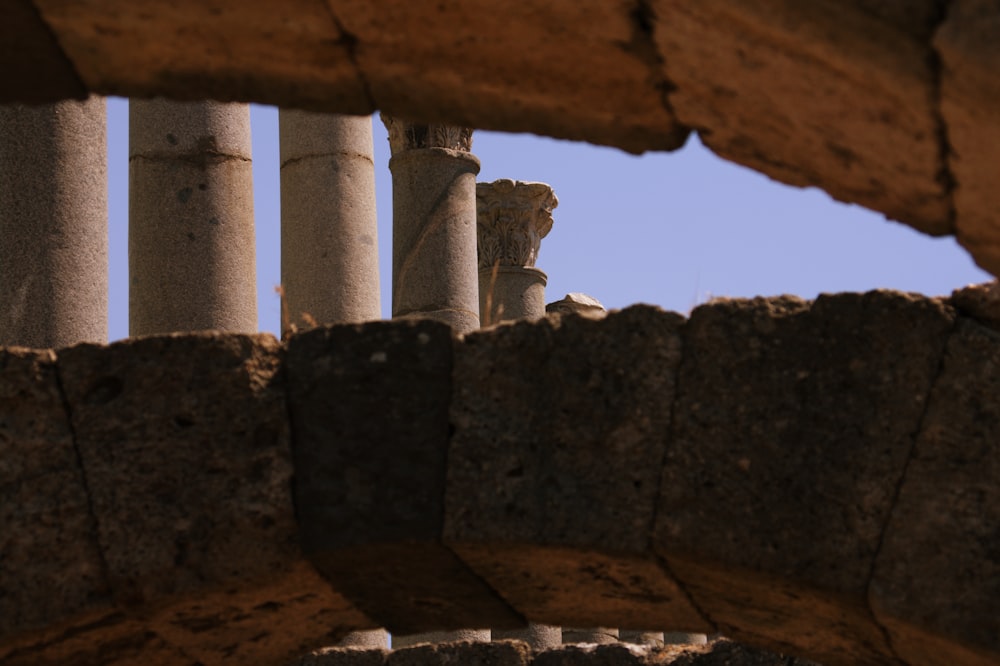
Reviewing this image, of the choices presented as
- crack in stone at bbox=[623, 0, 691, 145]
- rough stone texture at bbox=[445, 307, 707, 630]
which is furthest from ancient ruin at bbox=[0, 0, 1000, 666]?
crack in stone at bbox=[623, 0, 691, 145]

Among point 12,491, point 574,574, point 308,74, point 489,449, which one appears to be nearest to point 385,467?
point 489,449

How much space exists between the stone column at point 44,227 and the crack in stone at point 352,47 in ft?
14.8

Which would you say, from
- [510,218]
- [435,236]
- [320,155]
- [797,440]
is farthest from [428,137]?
[797,440]

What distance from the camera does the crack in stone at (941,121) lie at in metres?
3.36

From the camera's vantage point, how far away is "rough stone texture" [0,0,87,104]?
167 inches

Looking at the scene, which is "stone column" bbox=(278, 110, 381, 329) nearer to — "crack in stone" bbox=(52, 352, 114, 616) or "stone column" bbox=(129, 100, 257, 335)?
"stone column" bbox=(129, 100, 257, 335)

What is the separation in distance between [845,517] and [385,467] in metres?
1.60

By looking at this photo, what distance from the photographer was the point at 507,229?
16.5 meters

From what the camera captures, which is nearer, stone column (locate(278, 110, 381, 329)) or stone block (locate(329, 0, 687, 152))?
stone block (locate(329, 0, 687, 152))

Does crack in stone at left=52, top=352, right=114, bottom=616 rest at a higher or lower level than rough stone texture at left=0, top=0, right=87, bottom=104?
lower

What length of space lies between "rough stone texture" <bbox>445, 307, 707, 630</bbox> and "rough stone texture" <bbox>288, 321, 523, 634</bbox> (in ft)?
0.30

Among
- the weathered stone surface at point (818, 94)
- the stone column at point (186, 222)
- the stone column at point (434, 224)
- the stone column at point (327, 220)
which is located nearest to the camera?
the weathered stone surface at point (818, 94)

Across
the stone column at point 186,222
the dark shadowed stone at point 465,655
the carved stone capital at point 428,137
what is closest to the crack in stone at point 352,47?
the dark shadowed stone at point 465,655

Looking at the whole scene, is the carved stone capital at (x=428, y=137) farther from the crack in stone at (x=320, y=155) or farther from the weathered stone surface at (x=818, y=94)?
the weathered stone surface at (x=818, y=94)
